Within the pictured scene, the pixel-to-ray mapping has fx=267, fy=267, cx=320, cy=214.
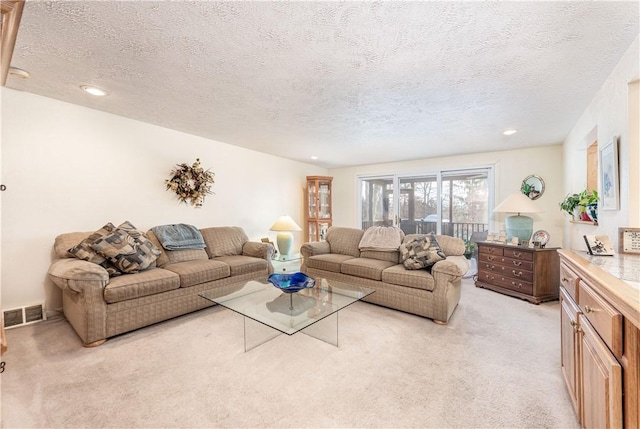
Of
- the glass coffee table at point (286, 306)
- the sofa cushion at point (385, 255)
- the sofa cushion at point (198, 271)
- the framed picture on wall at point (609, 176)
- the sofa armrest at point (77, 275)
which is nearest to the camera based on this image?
the framed picture on wall at point (609, 176)

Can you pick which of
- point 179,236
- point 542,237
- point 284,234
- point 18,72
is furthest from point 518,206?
point 18,72

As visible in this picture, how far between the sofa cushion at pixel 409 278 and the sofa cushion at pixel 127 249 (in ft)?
8.60

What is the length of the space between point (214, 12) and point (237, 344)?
236 cm

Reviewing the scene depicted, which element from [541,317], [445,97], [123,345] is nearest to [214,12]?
[445,97]

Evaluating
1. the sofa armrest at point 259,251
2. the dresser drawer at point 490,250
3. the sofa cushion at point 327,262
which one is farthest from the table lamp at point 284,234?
the dresser drawer at point 490,250

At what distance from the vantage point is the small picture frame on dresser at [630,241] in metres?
1.61

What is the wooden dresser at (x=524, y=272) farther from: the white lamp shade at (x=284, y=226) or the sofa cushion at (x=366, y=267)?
the white lamp shade at (x=284, y=226)

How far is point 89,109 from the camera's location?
2955 mm

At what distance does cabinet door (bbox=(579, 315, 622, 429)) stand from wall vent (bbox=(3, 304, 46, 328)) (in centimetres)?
418

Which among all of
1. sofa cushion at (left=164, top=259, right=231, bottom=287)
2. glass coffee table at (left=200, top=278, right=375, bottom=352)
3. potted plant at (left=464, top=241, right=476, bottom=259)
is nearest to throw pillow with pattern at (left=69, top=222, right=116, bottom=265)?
sofa cushion at (left=164, top=259, right=231, bottom=287)

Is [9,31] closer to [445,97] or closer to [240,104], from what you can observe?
[240,104]

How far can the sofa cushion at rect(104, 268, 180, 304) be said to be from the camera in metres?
2.32

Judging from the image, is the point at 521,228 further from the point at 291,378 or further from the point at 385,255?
the point at 291,378

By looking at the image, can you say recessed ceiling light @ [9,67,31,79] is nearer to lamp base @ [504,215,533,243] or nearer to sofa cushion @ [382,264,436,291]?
sofa cushion @ [382,264,436,291]
